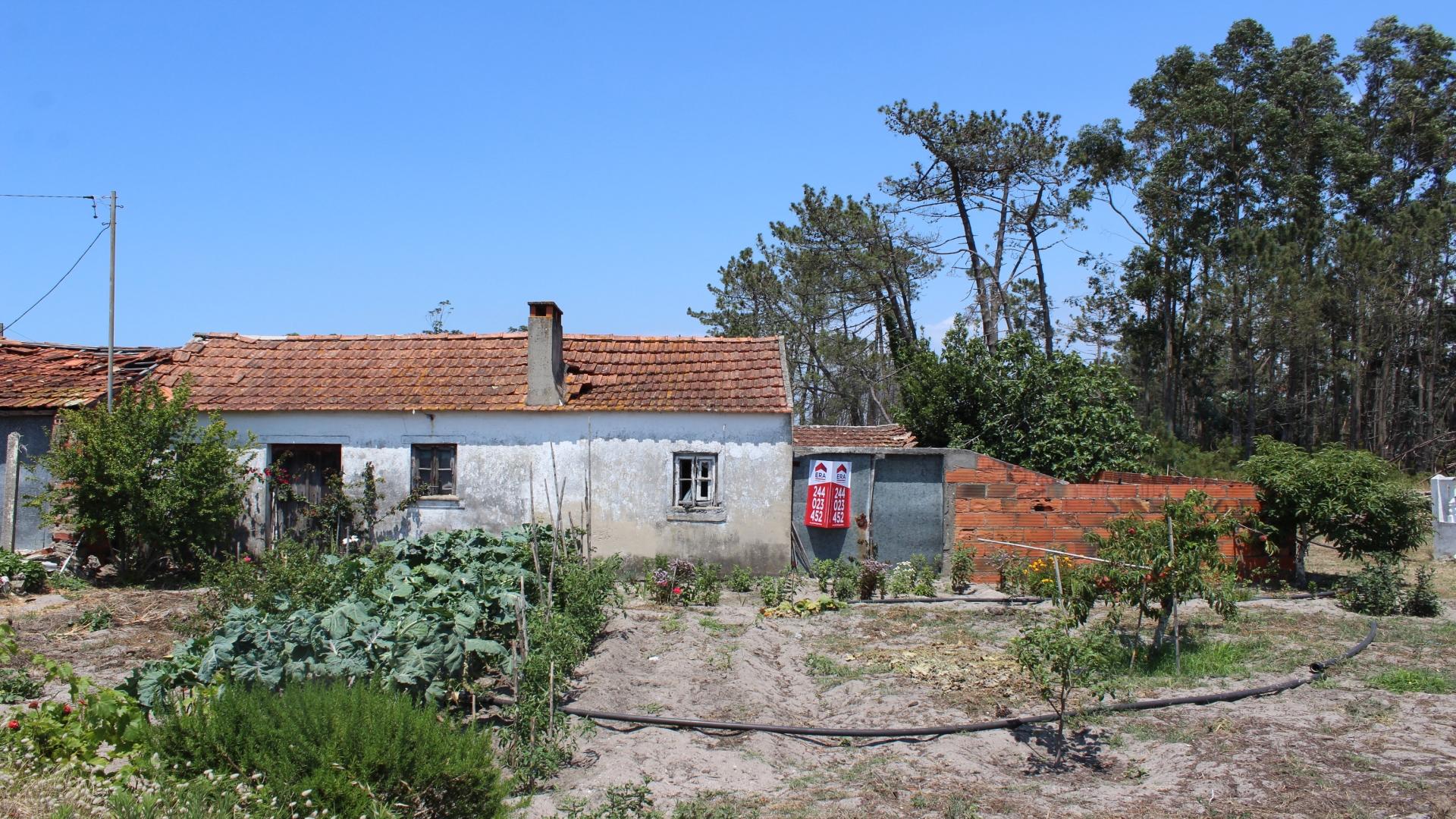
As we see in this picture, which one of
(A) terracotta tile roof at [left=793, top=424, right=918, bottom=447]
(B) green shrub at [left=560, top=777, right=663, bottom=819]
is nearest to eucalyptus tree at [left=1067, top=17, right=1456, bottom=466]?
(A) terracotta tile roof at [left=793, top=424, right=918, bottom=447]

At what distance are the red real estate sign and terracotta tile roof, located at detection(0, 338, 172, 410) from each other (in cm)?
1104

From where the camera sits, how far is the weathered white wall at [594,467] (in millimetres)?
15875

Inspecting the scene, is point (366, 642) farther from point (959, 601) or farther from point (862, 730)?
point (959, 601)

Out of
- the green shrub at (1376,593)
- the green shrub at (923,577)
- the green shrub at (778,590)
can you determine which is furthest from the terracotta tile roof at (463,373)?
the green shrub at (1376,593)

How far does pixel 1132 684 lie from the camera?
372 inches

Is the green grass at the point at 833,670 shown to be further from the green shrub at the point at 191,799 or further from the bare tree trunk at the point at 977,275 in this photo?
the bare tree trunk at the point at 977,275

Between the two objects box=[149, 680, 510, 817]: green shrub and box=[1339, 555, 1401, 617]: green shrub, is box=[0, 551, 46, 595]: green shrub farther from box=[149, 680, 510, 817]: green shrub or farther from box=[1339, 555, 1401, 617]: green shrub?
box=[1339, 555, 1401, 617]: green shrub

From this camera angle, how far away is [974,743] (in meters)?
8.05

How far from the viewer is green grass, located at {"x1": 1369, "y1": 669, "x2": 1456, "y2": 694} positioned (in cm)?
920

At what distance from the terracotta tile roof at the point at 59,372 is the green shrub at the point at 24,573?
2611mm

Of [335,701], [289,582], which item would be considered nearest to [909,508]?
[289,582]

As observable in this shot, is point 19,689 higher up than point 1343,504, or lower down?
lower down

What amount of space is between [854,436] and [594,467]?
6.49m

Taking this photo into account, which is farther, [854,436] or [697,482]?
[854,436]
